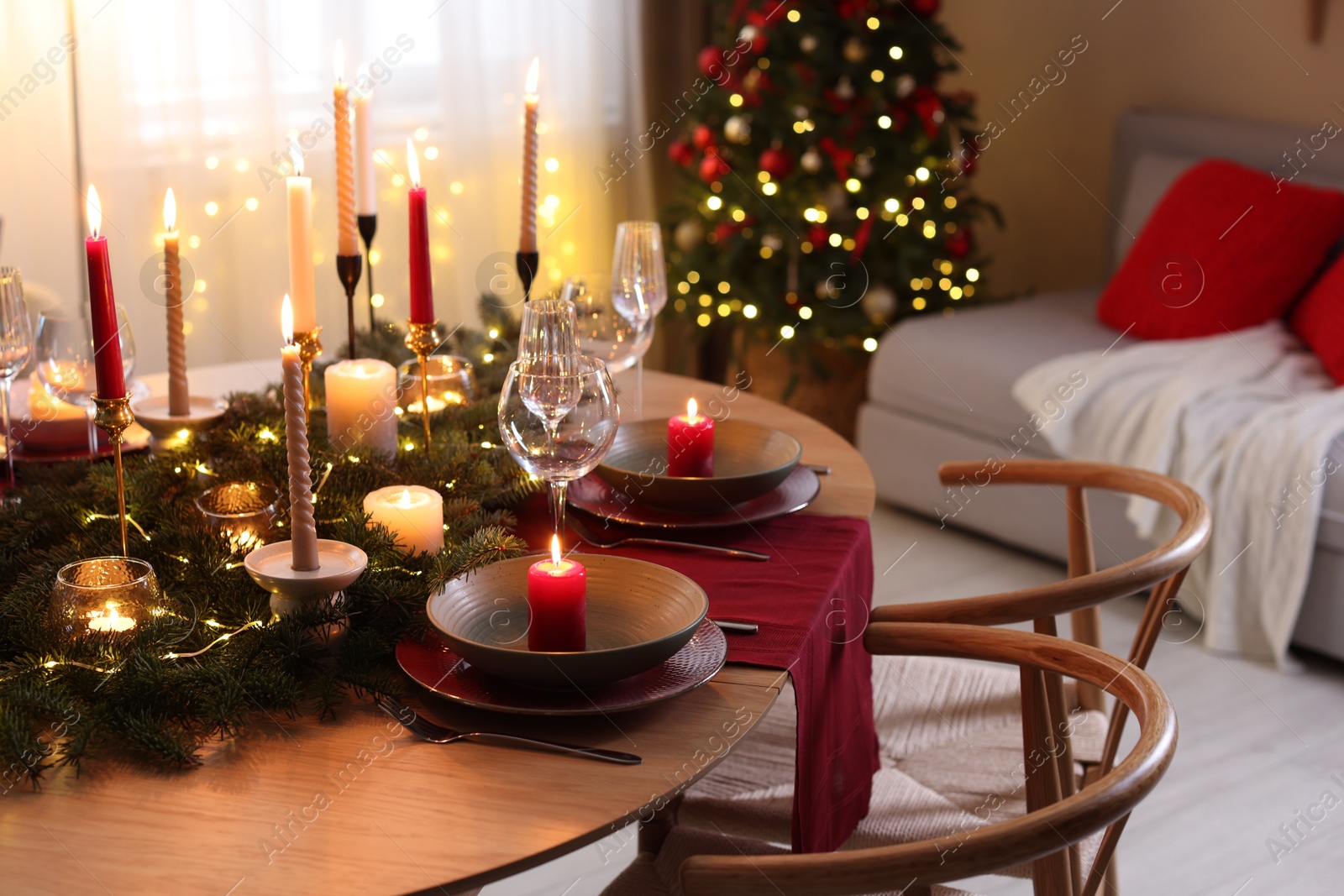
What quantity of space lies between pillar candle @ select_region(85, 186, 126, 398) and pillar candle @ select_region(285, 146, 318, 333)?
0.95 ft

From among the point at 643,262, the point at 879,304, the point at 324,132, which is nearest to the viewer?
the point at 643,262

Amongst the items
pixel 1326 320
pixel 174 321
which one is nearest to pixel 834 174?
pixel 1326 320

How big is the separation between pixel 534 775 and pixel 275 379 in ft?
3.75

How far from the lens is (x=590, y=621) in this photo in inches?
43.6

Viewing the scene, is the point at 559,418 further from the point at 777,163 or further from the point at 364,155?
the point at 777,163

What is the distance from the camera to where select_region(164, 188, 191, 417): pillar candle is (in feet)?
4.16

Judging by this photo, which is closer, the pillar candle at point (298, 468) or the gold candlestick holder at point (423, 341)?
the pillar candle at point (298, 468)

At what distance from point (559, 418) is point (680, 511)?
302 millimetres

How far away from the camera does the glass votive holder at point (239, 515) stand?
1170mm

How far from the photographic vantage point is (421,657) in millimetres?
1048

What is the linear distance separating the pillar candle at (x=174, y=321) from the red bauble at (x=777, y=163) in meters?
2.27

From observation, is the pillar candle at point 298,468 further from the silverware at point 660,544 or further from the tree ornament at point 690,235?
the tree ornament at point 690,235

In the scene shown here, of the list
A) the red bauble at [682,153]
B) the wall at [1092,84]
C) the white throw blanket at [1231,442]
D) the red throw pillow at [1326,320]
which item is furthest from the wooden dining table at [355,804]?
the wall at [1092,84]

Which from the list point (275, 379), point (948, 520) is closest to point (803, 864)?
point (275, 379)
